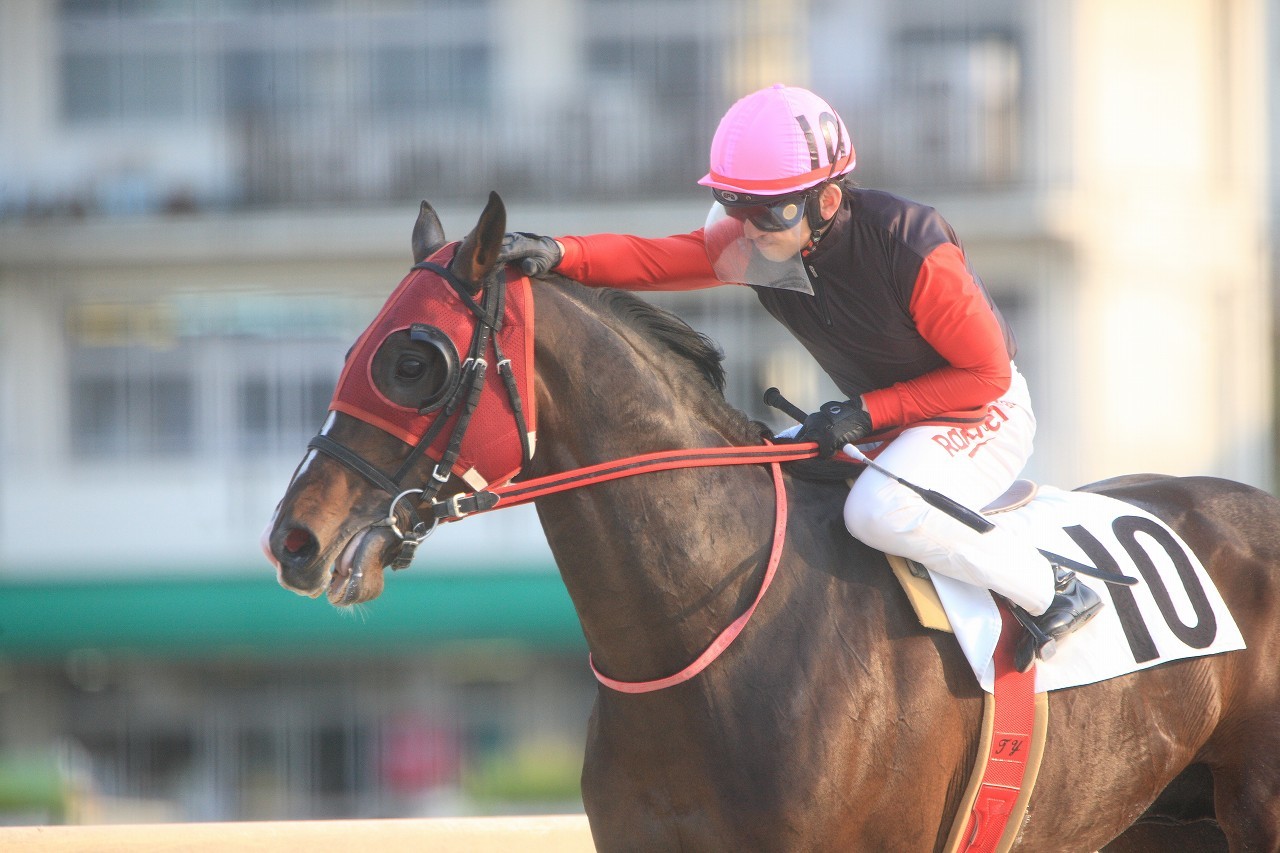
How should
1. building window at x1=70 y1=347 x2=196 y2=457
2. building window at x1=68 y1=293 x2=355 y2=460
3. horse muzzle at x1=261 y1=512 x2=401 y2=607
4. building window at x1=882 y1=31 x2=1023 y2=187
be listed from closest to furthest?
horse muzzle at x1=261 y1=512 x2=401 y2=607
building window at x1=882 y1=31 x2=1023 y2=187
building window at x1=68 y1=293 x2=355 y2=460
building window at x1=70 y1=347 x2=196 y2=457

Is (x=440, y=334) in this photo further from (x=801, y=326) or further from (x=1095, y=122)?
(x=1095, y=122)

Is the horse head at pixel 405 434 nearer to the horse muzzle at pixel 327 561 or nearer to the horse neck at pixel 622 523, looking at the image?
the horse muzzle at pixel 327 561

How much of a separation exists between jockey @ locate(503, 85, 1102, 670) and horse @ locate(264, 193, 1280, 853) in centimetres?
13

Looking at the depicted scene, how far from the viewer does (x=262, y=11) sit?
13359 millimetres

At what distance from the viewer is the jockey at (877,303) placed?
9.61ft

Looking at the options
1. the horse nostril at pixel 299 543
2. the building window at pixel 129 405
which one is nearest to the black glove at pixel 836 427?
the horse nostril at pixel 299 543

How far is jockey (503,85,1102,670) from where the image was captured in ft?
9.61

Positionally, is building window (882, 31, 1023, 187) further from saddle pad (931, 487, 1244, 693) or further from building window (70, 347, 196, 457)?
saddle pad (931, 487, 1244, 693)

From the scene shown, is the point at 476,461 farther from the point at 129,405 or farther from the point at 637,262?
the point at 129,405

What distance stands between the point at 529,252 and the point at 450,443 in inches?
17.0

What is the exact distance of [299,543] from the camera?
2602 millimetres

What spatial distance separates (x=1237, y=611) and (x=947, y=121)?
9525mm

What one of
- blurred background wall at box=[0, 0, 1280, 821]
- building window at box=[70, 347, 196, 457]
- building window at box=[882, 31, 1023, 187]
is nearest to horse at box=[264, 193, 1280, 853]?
blurred background wall at box=[0, 0, 1280, 821]

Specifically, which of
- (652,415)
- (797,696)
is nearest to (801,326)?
(652,415)
